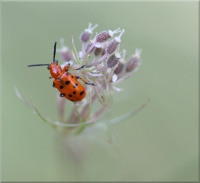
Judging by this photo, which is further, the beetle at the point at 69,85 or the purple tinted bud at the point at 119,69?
the purple tinted bud at the point at 119,69

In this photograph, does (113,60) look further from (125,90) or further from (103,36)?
(125,90)

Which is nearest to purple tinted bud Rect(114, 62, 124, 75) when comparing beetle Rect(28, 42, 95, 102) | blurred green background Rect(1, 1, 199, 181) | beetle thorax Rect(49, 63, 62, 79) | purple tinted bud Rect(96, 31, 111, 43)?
beetle Rect(28, 42, 95, 102)

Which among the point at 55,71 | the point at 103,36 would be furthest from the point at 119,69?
the point at 55,71

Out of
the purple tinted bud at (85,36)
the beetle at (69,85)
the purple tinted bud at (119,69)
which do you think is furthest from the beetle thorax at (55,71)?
the purple tinted bud at (119,69)

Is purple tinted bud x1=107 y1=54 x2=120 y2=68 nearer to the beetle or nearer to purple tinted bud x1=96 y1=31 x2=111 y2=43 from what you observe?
purple tinted bud x1=96 y1=31 x2=111 y2=43

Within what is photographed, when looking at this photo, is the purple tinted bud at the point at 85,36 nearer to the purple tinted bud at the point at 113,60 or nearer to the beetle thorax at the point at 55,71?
the purple tinted bud at the point at 113,60

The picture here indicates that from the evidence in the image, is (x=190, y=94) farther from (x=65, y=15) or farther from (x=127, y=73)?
(x=127, y=73)
